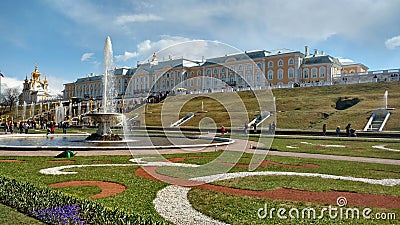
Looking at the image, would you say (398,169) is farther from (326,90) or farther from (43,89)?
(43,89)

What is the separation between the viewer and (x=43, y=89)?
132750mm

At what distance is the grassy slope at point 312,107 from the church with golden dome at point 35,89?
76111mm

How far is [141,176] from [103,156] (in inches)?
216

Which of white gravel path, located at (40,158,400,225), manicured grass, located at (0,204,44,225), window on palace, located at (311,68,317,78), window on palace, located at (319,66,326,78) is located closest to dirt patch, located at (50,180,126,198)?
white gravel path, located at (40,158,400,225)

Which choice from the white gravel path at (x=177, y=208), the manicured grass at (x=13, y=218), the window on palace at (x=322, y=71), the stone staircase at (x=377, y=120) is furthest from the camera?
the window on palace at (x=322, y=71)

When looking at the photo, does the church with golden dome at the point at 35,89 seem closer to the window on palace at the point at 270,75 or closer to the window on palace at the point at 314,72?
the window on palace at the point at 270,75

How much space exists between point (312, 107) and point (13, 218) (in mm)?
45587

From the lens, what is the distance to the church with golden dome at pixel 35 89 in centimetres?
12556

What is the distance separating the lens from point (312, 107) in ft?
158

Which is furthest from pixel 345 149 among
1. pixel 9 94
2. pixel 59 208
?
pixel 9 94

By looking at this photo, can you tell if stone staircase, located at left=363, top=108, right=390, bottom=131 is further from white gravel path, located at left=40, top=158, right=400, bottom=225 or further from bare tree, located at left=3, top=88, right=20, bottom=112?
bare tree, located at left=3, top=88, right=20, bottom=112

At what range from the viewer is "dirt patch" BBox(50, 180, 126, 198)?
863 cm

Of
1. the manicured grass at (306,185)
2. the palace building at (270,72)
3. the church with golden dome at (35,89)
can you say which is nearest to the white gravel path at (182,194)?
the manicured grass at (306,185)

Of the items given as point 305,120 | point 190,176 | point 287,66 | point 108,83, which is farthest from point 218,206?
point 287,66
